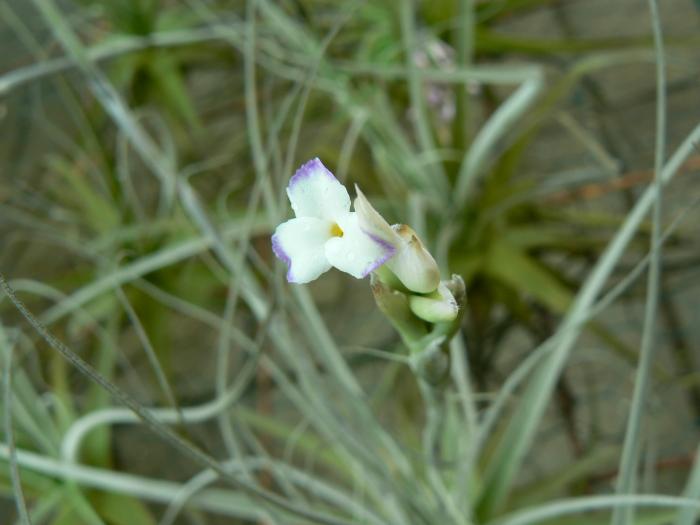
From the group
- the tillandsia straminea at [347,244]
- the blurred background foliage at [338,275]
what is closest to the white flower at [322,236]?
the tillandsia straminea at [347,244]

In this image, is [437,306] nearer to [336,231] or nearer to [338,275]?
[336,231]

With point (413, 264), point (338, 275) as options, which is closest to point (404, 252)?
point (413, 264)

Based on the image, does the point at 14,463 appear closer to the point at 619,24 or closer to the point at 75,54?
the point at 75,54

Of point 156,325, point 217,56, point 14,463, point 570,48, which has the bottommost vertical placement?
point 14,463

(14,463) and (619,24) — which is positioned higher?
(619,24)

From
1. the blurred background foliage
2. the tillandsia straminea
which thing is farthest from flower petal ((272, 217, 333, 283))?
the blurred background foliage

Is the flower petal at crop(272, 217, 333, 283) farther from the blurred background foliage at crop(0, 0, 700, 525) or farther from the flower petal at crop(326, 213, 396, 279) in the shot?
the blurred background foliage at crop(0, 0, 700, 525)

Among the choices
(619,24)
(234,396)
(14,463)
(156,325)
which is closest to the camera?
(14,463)

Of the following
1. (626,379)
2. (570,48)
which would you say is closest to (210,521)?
(626,379)
